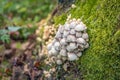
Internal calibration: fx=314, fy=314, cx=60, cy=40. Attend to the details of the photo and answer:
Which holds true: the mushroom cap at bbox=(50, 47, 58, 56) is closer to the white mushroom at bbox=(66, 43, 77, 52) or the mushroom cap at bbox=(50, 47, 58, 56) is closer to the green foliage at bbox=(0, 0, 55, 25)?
the white mushroom at bbox=(66, 43, 77, 52)

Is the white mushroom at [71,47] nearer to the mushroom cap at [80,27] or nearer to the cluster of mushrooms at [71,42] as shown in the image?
the cluster of mushrooms at [71,42]

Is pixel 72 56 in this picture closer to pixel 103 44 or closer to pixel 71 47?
pixel 71 47

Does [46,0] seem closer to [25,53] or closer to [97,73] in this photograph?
[25,53]

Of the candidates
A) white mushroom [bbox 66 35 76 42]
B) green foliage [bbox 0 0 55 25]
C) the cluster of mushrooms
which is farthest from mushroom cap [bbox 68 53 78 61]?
green foliage [bbox 0 0 55 25]

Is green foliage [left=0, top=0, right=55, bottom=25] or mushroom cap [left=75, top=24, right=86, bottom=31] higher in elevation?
green foliage [left=0, top=0, right=55, bottom=25]

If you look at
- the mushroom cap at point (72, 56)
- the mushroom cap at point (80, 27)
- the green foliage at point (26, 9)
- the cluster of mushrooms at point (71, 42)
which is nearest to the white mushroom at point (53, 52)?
the cluster of mushrooms at point (71, 42)

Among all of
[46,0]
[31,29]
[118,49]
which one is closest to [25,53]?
[31,29]
